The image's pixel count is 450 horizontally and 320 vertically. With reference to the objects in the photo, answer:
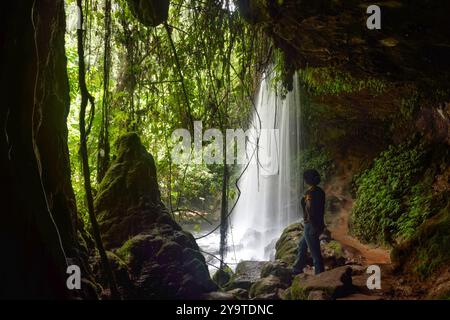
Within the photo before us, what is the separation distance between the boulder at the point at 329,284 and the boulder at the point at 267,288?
54 cm

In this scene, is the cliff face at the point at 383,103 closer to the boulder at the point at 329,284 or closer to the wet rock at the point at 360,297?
the wet rock at the point at 360,297

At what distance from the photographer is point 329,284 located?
4.07 meters

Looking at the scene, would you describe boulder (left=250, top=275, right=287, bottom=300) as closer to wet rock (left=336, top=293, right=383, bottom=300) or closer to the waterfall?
wet rock (left=336, top=293, right=383, bottom=300)

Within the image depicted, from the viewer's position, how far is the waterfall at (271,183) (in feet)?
A: 36.4

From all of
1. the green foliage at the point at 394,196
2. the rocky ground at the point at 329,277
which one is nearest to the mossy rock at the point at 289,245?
the rocky ground at the point at 329,277

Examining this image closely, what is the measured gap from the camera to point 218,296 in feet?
12.3

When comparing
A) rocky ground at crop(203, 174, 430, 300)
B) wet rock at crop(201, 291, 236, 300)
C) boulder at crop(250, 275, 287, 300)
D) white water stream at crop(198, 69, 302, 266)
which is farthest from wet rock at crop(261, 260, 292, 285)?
white water stream at crop(198, 69, 302, 266)

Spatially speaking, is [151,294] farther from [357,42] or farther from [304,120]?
[304,120]

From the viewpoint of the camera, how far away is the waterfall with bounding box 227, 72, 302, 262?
11102mm

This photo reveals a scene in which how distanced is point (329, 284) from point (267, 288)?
1343 mm

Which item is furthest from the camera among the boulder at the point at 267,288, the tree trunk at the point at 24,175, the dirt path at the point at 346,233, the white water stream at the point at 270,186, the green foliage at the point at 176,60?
the white water stream at the point at 270,186

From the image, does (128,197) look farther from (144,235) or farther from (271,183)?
(271,183)

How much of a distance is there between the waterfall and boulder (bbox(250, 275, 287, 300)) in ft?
16.1
